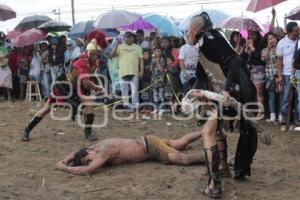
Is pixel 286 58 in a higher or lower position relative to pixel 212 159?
higher

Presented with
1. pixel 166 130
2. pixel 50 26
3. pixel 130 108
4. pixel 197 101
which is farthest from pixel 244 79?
pixel 50 26

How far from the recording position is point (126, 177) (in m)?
6.22

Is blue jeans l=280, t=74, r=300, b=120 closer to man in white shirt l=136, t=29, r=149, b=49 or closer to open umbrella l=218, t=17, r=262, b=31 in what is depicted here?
open umbrella l=218, t=17, r=262, b=31

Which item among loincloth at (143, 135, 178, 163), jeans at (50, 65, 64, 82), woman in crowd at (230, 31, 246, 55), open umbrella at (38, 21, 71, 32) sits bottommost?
loincloth at (143, 135, 178, 163)

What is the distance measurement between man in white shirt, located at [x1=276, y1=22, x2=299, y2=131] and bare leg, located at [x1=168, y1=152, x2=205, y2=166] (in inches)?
129

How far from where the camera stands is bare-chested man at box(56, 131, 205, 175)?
6.34 m

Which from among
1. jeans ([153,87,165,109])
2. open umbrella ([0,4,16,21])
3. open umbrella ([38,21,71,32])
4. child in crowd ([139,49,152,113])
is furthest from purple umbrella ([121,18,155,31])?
open umbrella ([0,4,16,21])

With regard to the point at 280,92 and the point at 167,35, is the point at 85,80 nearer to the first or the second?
the point at 280,92

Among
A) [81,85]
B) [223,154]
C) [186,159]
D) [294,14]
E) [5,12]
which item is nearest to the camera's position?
[223,154]

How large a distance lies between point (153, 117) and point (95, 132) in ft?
6.98

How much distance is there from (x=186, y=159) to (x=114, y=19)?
273 inches

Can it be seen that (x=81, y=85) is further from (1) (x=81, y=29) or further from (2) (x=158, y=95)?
(1) (x=81, y=29)

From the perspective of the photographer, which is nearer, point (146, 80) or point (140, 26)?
point (146, 80)

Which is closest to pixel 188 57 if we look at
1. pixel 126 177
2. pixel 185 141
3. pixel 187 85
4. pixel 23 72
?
pixel 187 85
